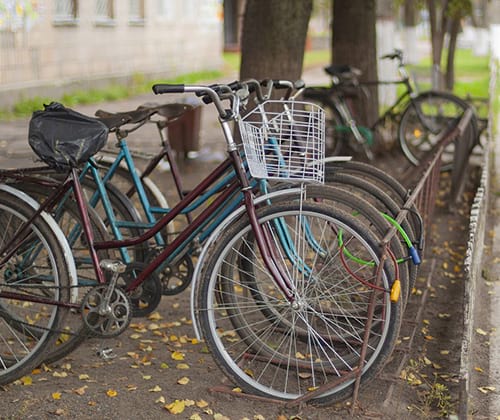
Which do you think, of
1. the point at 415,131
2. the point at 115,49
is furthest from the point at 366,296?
the point at 115,49

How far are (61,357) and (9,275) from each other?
0.46 metres

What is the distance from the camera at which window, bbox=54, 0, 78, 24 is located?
16.8m

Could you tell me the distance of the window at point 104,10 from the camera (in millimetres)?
18469

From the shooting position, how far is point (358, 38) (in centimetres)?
976

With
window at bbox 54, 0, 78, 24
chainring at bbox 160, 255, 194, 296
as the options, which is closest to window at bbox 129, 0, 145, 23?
window at bbox 54, 0, 78, 24

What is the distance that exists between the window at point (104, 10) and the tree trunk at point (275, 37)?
11676mm

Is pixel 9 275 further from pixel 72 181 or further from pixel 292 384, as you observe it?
pixel 292 384

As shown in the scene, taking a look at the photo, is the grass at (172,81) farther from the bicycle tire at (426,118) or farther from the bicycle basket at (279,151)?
the bicycle basket at (279,151)

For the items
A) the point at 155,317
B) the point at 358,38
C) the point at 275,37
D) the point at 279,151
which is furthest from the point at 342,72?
the point at 279,151

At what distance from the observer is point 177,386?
410 cm

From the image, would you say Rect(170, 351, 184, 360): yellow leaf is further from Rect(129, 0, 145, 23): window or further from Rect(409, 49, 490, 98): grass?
Rect(129, 0, 145, 23): window

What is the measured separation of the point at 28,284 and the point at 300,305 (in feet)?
4.26

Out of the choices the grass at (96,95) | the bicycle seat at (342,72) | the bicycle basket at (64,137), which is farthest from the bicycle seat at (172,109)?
the grass at (96,95)

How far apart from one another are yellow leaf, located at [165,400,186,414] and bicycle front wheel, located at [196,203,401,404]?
237 mm
